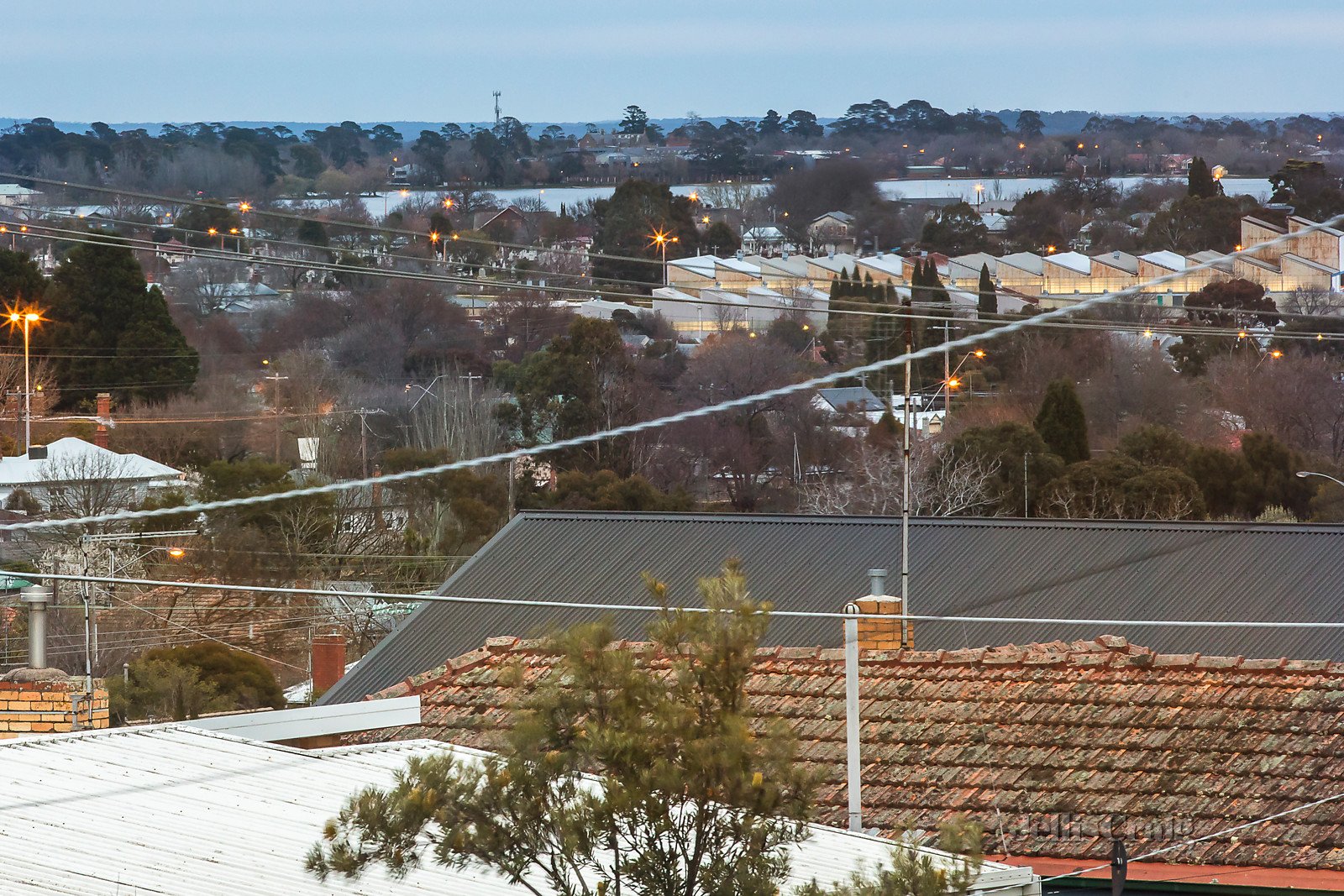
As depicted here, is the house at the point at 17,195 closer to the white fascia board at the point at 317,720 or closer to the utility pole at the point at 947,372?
the utility pole at the point at 947,372

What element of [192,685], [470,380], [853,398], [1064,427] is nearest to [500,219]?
[853,398]

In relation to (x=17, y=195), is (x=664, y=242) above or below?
below

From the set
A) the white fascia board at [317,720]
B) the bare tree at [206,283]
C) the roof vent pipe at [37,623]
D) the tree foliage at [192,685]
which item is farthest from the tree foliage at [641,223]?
the roof vent pipe at [37,623]

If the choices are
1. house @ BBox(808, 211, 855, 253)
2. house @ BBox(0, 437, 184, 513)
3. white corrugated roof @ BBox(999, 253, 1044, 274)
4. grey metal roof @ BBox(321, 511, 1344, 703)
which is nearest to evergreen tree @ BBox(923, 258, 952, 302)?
white corrugated roof @ BBox(999, 253, 1044, 274)

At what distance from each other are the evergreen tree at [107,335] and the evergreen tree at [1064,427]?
26813 millimetres

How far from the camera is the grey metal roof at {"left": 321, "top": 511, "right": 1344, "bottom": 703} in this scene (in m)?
15.0

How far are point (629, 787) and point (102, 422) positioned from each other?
41.1m

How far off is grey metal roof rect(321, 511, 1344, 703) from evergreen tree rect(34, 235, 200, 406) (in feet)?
125

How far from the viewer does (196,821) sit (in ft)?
23.6

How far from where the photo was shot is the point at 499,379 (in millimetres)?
58500

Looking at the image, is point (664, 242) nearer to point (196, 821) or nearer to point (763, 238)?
point (763, 238)

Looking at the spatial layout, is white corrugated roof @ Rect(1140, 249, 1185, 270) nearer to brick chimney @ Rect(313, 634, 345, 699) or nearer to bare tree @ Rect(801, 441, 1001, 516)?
bare tree @ Rect(801, 441, 1001, 516)

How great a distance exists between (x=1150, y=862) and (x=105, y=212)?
82.5 metres

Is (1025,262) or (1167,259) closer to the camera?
(1167,259)
